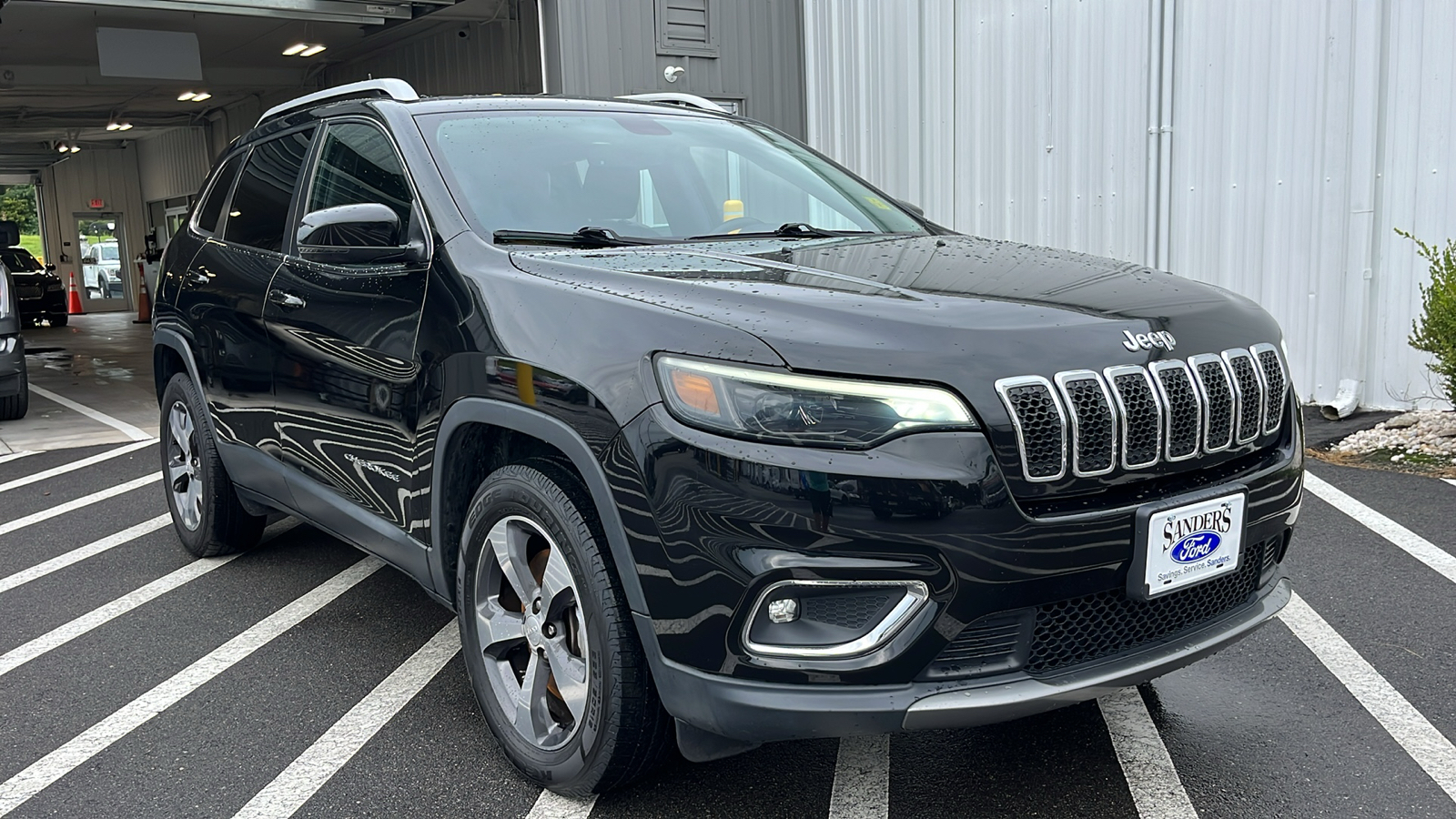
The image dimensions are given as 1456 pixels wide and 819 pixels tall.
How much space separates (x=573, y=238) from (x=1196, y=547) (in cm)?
171

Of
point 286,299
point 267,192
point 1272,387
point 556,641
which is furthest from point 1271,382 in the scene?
point 267,192

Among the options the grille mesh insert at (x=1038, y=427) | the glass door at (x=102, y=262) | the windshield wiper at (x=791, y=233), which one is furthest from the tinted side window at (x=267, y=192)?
the glass door at (x=102, y=262)

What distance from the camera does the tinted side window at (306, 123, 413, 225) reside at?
3354 mm

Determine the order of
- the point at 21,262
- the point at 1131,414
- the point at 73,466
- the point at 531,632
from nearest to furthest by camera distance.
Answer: the point at 1131,414, the point at 531,632, the point at 73,466, the point at 21,262

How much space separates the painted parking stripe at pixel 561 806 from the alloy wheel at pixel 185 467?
2.66m

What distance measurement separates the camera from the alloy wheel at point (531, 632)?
265 centimetres

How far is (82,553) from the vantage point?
17.0ft

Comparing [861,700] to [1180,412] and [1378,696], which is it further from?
[1378,696]

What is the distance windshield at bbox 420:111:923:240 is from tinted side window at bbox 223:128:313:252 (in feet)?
2.87

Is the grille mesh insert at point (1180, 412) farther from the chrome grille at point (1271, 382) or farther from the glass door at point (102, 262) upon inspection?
the glass door at point (102, 262)

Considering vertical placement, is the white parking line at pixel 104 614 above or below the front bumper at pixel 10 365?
below

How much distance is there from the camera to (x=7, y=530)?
5676 mm

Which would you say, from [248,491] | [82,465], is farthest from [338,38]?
[248,491]

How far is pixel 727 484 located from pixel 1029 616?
64cm
